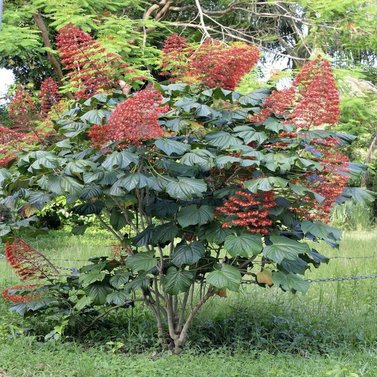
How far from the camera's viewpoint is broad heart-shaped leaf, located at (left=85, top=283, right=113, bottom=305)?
16.5 feet

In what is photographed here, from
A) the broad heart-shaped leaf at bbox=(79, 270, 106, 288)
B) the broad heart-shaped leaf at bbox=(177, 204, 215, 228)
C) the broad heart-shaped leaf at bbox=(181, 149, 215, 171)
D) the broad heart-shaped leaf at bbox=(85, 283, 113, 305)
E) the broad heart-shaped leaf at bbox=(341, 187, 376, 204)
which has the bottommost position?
the broad heart-shaped leaf at bbox=(85, 283, 113, 305)

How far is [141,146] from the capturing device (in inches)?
177

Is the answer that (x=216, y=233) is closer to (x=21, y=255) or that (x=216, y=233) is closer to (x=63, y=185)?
(x=63, y=185)

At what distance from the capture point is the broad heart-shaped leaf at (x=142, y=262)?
4.69m

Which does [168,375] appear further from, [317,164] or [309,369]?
[317,164]

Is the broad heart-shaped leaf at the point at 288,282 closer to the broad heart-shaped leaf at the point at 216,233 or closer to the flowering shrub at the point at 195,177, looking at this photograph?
the flowering shrub at the point at 195,177

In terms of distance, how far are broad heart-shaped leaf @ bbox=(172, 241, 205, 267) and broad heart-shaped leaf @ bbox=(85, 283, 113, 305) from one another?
67cm

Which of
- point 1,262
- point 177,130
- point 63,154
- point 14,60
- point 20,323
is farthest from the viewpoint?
point 14,60

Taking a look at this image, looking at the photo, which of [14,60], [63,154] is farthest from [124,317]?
[14,60]

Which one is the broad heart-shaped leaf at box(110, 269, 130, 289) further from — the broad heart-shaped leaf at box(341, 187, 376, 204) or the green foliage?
the broad heart-shaped leaf at box(341, 187, 376, 204)

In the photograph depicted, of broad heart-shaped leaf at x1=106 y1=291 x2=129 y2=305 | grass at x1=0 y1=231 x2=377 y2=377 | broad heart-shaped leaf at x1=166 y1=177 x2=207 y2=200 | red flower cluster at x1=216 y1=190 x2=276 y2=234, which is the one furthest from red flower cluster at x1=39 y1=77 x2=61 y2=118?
grass at x1=0 y1=231 x2=377 y2=377

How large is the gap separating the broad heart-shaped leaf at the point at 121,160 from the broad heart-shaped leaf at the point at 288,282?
1.16 metres

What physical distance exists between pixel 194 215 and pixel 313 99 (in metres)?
1.03

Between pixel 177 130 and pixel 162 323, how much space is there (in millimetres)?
1681
